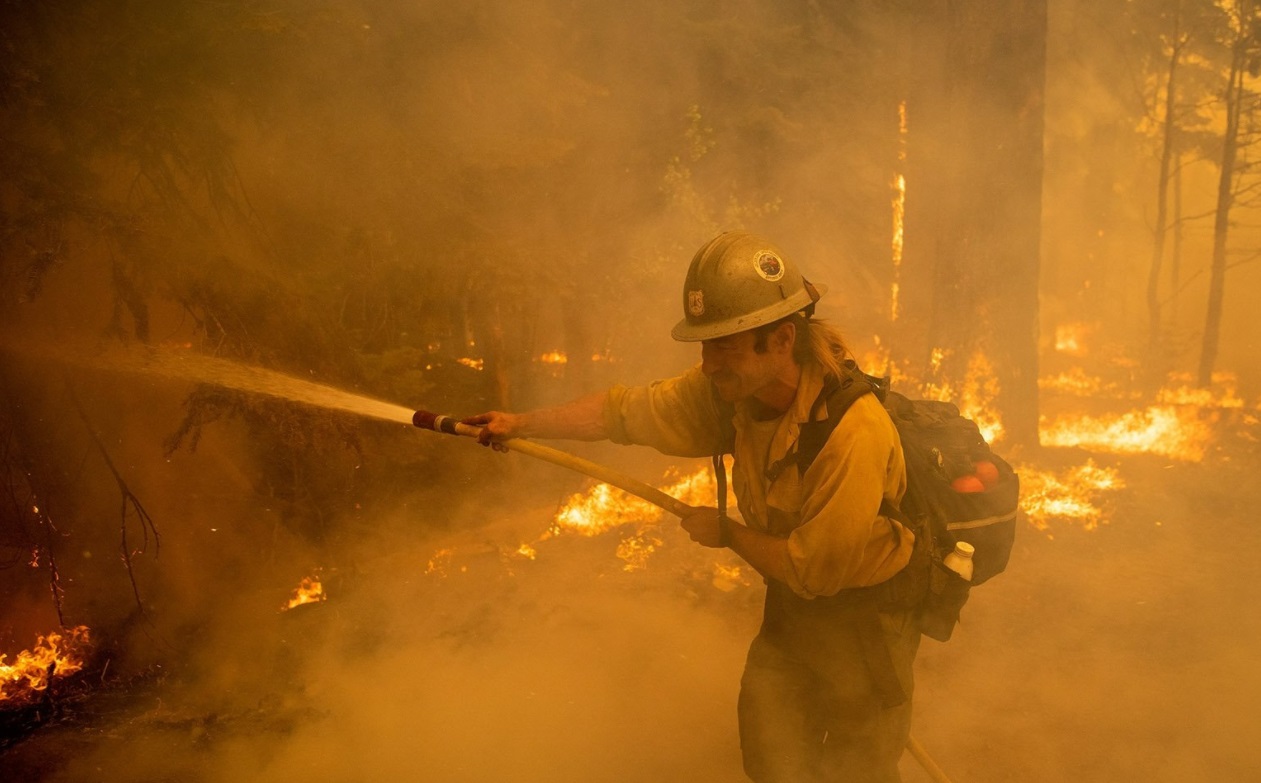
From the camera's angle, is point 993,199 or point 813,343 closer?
point 813,343

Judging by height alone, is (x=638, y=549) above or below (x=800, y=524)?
below

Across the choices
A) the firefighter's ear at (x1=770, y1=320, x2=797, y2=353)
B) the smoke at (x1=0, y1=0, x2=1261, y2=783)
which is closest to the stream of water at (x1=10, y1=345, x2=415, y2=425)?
the smoke at (x1=0, y1=0, x2=1261, y2=783)

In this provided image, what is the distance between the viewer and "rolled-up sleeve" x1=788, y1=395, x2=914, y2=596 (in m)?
2.63

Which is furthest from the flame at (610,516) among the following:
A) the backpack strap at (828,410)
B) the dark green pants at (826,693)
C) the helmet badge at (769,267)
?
the helmet badge at (769,267)

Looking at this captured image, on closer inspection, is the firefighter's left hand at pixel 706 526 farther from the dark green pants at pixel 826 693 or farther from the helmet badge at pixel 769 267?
the helmet badge at pixel 769 267

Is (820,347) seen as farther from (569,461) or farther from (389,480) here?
(389,480)

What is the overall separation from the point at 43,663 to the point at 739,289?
5.73 metres

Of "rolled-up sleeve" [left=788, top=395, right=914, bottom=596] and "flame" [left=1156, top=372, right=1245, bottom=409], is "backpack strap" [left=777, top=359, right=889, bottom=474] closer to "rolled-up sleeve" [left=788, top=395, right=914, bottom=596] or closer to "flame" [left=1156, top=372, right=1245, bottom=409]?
"rolled-up sleeve" [left=788, top=395, right=914, bottom=596]

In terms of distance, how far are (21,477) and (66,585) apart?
89cm

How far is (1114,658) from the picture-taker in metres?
5.37

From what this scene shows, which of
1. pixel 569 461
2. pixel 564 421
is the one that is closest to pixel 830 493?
pixel 569 461

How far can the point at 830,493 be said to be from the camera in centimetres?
266

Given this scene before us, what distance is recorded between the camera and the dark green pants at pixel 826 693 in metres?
3.05

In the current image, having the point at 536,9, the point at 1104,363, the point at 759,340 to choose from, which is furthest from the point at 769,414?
the point at 1104,363
